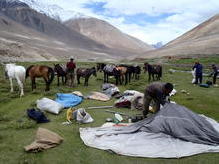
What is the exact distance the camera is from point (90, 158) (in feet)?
26.0

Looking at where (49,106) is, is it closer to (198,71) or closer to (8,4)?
(198,71)

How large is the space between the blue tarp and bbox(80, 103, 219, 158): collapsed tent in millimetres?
3813

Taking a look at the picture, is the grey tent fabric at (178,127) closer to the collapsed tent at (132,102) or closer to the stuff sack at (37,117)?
the stuff sack at (37,117)

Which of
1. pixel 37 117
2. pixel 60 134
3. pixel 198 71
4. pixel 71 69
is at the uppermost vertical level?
pixel 71 69

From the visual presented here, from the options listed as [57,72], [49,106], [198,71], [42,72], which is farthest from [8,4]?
[49,106]

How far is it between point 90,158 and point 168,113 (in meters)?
2.92

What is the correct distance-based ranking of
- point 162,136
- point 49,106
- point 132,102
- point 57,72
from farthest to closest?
point 57,72 → point 132,102 → point 49,106 → point 162,136

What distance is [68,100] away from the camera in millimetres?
13898

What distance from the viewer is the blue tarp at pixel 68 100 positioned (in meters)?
13.4

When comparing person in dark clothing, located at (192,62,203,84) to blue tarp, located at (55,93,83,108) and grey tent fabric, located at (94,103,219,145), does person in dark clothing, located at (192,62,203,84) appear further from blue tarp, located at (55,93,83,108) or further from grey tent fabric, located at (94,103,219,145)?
grey tent fabric, located at (94,103,219,145)

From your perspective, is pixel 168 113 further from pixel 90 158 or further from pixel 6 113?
pixel 6 113

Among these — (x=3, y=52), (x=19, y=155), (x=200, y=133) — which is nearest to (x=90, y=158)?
(x=19, y=155)

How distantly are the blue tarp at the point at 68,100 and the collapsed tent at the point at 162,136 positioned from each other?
3813 millimetres

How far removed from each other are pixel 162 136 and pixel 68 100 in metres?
5.99
